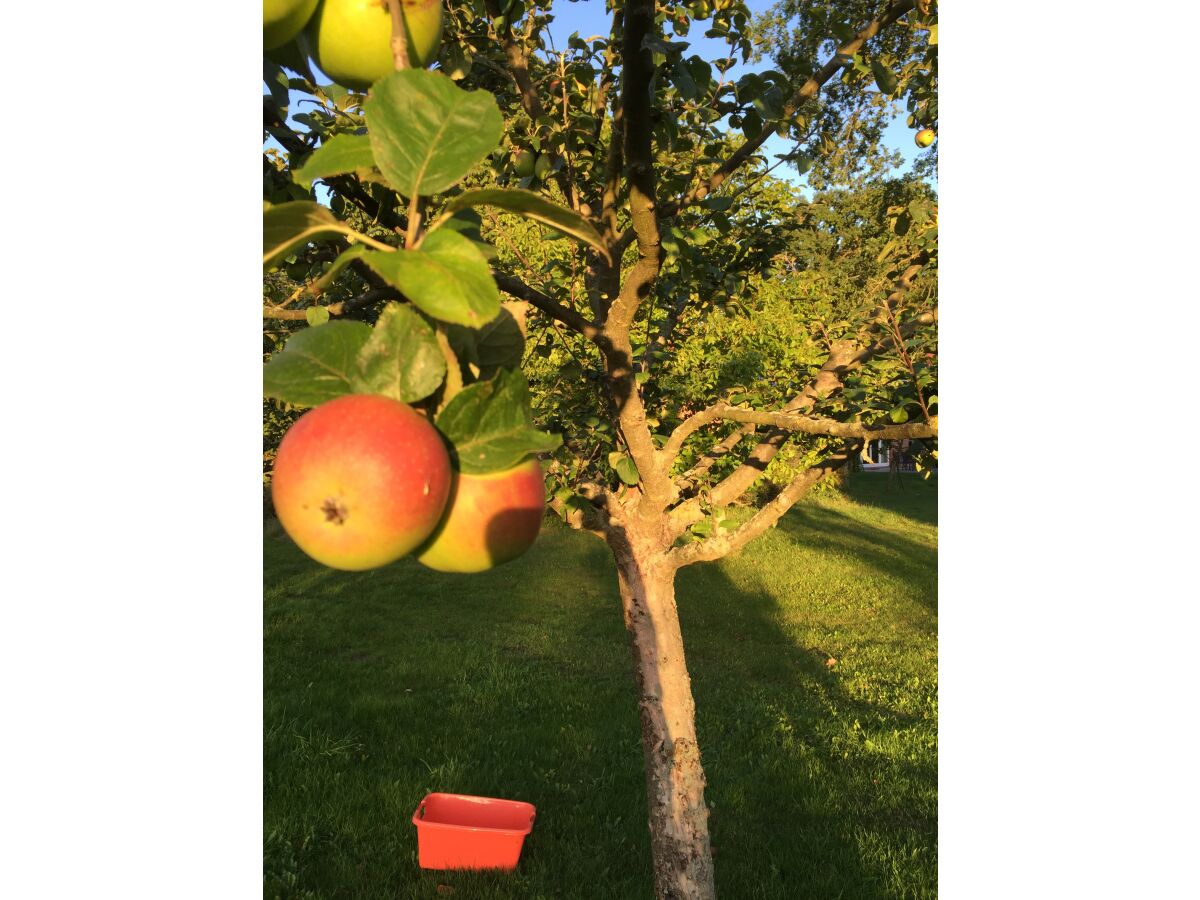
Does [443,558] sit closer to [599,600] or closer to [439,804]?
[439,804]

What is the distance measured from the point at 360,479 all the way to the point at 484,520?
112mm

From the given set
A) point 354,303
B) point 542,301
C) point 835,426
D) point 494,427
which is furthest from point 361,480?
point 835,426

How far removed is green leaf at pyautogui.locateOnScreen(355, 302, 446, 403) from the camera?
580 millimetres

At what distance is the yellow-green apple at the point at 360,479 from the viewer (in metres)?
0.54

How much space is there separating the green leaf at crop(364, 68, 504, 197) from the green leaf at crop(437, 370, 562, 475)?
140 millimetres

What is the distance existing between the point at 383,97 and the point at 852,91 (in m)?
3.68

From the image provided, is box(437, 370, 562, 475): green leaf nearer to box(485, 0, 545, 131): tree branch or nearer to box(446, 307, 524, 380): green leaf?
box(446, 307, 524, 380): green leaf

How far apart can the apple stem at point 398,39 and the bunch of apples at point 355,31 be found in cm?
7

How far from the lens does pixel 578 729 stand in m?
5.95

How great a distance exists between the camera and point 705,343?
7332 mm

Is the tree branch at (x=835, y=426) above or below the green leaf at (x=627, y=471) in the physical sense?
above

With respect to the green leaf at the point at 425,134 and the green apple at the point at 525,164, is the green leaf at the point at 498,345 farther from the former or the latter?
the green apple at the point at 525,164

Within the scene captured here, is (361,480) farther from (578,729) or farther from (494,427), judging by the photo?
(578,729)

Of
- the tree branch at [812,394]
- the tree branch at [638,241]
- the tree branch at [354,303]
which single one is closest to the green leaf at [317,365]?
the tree branch at [354,303]
